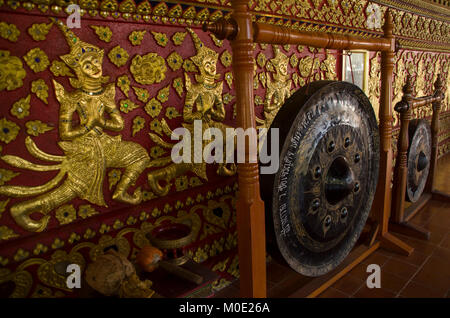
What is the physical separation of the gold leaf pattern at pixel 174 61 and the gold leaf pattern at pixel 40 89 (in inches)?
24.3

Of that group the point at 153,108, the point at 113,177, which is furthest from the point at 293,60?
the point at 113,177

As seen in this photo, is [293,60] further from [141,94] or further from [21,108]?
[21,108]

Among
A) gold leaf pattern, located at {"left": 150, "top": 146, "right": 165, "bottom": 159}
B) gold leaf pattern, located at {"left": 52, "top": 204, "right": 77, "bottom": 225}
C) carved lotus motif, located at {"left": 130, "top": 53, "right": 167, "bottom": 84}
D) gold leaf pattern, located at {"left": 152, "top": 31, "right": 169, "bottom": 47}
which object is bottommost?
gold leaf pattern, located at {"left": 52, "top": 204, "right": 77, "bottom": 225}

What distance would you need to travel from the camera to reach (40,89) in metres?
1.27

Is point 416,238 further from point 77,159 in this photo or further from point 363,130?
point 77,159

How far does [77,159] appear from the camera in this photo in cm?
142

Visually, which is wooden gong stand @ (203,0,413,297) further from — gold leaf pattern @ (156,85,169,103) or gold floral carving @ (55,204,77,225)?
gold floral carving @ (55,204,77,225)

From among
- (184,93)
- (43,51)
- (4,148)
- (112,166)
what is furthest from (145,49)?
(4,148)

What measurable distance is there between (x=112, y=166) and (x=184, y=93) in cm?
57

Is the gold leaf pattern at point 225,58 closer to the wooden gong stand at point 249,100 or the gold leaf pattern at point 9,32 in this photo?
the wooden gong stand at point 249,100

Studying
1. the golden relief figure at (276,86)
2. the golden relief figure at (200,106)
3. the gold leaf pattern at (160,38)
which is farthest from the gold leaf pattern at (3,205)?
the golden relief figure at (276,86)

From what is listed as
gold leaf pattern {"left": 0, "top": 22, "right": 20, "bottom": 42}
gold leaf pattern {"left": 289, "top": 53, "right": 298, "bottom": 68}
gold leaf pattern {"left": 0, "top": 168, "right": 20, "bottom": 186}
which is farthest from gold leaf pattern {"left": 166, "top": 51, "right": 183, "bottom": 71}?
gold leaf pattern {"left": 289, "top": 53, "right": 298, "bottom": 68}

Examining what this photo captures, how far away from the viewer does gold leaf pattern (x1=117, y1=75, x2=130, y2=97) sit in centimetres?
150

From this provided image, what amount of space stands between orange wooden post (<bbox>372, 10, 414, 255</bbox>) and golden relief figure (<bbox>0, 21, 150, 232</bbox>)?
1.75 metres
